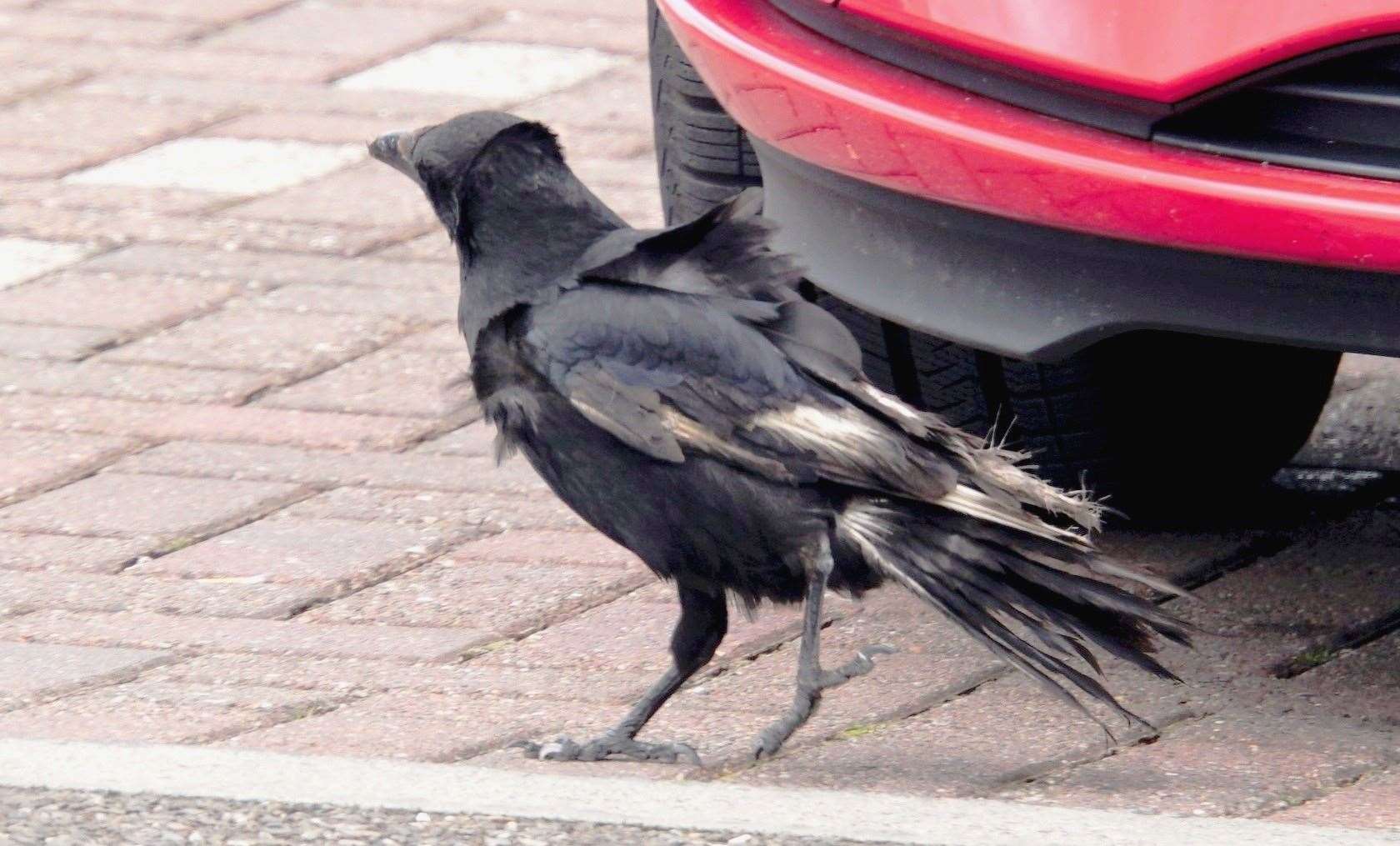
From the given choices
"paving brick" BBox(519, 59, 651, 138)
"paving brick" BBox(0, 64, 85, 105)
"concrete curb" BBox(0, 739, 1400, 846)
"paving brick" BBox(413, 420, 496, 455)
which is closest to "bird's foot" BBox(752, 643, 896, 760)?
"concrete curb" BBox(0, 739, 1400, 846)

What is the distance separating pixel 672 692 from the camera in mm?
3225

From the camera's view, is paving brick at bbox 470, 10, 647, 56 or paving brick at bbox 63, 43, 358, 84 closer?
paving brick at bbox 63, 43, 358, 84

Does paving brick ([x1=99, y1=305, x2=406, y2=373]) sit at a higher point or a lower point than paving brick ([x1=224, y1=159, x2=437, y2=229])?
lower

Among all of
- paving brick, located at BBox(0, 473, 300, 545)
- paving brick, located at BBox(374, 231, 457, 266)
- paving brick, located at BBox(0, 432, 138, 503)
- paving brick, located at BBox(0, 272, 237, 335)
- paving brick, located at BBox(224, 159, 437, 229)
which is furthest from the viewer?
paving brick, located at BBox(224, 159, 437, 229)

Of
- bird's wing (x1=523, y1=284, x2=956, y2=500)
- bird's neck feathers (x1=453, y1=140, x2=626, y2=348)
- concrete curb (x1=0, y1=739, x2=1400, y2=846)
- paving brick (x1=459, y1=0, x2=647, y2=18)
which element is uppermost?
bird's neck feathers (x1=453, y1=140, x2=626, y2=348)

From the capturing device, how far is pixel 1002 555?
3064mm

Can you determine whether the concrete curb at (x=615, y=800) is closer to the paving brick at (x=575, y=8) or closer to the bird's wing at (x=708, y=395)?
the bird's wing at (x=708, y=395)

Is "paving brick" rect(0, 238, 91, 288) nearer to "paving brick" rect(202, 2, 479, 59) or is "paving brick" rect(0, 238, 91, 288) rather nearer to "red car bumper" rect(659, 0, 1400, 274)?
"paving brick" rect(202, 2, 479, 59)

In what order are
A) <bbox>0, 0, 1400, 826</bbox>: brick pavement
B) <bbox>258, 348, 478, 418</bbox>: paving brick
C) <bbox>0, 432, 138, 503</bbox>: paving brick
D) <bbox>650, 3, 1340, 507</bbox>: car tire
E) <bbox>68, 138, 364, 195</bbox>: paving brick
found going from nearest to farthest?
<bbox>0, 0, 1400, 826</bbox>: brick pavement < <bbox>650, 3, 1340, 507</bbox>: car tire < <bbox>0, 432, 138, 503</bbox>: paving brick < <bbox>258, 348, 478, 418</bbox>: paving brick < <bbox>68, 138, 364, 195</bbox>: paving brick

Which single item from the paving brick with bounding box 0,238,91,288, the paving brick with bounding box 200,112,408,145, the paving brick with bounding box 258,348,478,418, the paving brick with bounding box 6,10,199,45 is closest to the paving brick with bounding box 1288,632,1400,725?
the paving brick with bounding box 258,348,478,418

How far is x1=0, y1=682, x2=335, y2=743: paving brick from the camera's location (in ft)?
10.7

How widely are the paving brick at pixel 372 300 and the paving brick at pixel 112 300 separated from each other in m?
0.14

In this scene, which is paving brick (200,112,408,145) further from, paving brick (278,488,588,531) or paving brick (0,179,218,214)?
paving brick (278,488,588,531)

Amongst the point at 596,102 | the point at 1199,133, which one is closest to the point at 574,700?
the point at 1199,133
